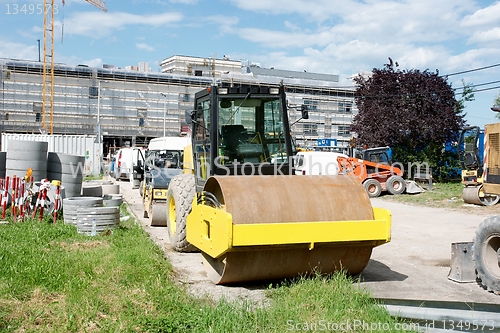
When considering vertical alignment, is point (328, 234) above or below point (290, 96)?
below

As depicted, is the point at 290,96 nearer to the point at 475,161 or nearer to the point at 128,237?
the point at 475,161

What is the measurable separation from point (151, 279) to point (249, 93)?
3696mm

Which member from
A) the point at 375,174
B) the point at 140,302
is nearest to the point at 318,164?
the point at 375,174

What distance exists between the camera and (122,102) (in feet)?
235

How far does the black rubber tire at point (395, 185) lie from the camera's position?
23953mm

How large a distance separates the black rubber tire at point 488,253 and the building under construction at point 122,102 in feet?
186

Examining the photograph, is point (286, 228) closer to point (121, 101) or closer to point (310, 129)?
point (310, 129)

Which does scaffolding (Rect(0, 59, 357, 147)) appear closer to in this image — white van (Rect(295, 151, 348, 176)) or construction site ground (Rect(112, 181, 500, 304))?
white van (Rect(295, 151, 348, 176))

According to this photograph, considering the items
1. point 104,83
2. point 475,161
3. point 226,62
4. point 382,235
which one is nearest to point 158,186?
point 382,235

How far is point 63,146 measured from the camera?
102 ft

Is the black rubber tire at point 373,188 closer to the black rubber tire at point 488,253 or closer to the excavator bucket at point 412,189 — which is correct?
the excavator bucket at point 412,189

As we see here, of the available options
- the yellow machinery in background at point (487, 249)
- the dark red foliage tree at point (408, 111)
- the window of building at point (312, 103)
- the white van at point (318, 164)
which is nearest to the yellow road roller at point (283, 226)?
the yellow machinery in background at point (487, 249)

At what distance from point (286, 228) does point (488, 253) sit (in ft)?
9.57

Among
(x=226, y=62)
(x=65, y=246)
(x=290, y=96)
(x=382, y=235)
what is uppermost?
(x=226, y=62)
